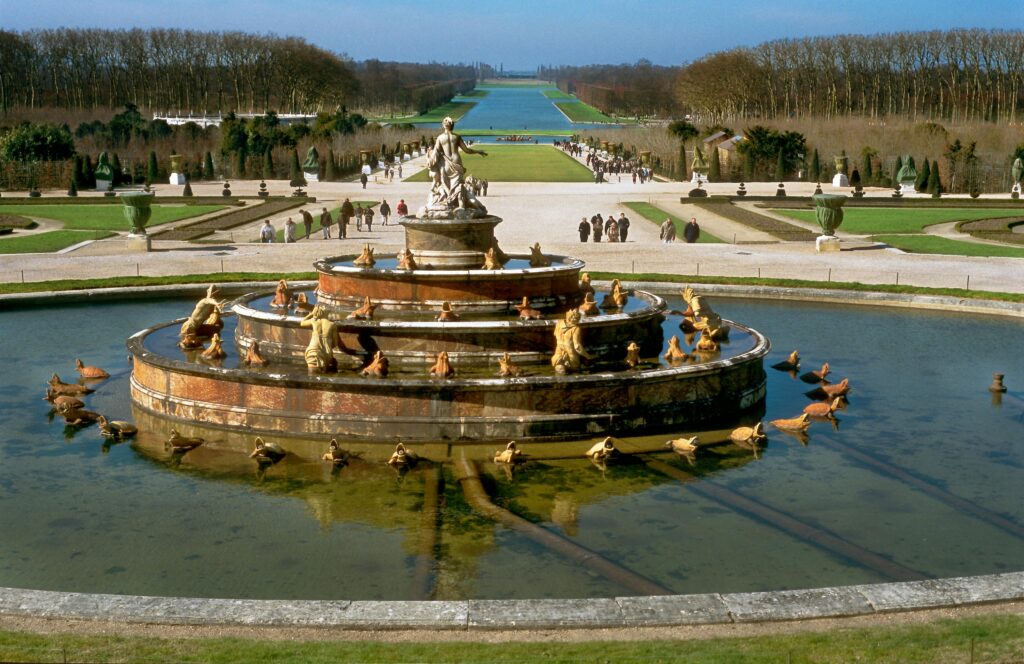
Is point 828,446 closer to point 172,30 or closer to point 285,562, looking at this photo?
point 285,562

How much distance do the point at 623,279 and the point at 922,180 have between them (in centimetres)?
4640

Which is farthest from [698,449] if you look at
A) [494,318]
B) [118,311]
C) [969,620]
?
[118,311]

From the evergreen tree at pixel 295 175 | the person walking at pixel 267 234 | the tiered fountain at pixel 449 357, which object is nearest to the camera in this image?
the tiered fountain at pixel 449 357

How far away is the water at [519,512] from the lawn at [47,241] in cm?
2411

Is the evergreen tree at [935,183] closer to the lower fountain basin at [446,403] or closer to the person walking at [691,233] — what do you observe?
the person walking at [691,233]

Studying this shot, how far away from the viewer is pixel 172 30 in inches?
6880

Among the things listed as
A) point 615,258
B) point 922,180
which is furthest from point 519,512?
point 922,180

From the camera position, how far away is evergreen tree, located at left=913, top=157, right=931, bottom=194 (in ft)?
239

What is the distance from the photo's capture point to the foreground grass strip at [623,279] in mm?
30641

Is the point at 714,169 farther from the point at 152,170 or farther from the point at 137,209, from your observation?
the point at 137,209

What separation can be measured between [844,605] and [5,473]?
1171 centimetres

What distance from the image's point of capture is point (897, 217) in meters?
57.4

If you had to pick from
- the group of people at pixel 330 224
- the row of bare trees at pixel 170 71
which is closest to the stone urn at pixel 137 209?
the group of people at pixel 330 224

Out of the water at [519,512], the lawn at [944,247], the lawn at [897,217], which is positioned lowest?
the water at [519,512]
